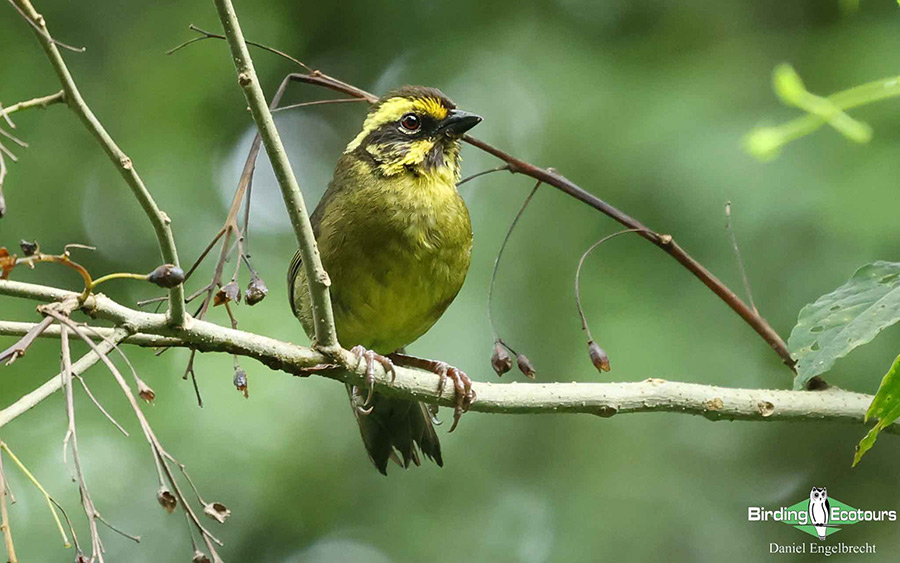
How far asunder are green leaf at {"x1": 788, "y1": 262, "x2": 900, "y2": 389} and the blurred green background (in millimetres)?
2008

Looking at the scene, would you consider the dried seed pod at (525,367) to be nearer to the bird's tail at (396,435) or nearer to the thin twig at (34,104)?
the bird's tail at (396,435)

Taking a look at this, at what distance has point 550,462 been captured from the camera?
6.39 meters

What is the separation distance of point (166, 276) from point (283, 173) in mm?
385

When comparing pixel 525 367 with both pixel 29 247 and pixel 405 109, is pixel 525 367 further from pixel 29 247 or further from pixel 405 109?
pixel 29 247

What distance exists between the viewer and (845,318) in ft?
7.58

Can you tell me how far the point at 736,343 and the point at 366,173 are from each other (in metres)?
2.46

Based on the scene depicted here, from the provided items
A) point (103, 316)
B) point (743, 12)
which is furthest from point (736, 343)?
point (103, 316)

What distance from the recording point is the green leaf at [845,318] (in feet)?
7.16

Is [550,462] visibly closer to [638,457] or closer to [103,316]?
[638,457]

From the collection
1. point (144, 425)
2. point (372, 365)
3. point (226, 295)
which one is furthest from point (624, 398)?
point (144, 425)

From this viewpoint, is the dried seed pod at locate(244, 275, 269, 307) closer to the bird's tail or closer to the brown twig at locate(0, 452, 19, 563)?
the brown twig at locate(0, 452, 19, 563)

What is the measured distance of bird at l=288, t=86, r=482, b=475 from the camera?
12.6ft

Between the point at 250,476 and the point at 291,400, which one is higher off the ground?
the point at 291,400

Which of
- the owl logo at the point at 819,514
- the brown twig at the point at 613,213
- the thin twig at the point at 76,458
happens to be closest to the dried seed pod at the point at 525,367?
the brown twig at the point at 613,213
